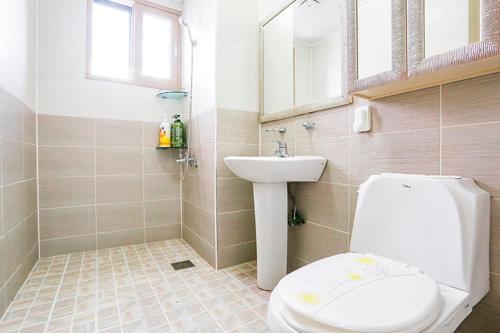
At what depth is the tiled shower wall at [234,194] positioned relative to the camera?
1.75 m

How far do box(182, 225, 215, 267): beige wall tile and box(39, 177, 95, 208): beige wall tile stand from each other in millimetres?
798

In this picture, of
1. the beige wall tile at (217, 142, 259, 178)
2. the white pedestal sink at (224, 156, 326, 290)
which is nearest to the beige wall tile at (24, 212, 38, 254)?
the beige wall tile at (217, 142, 259, 178)

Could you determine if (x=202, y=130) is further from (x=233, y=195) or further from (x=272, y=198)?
(x=272, y=198)

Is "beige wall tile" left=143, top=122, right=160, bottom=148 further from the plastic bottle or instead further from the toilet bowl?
the toilet bowl

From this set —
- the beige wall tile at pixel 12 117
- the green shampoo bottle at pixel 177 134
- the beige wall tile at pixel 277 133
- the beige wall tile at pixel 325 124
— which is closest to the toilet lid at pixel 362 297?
the beige wall tile at pixel 325 124

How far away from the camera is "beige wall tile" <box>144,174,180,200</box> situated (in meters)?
2.28

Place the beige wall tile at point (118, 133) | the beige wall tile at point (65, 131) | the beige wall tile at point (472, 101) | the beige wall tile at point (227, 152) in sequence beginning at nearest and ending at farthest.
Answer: the beige wall tile at point (472, 101) < the beige wall tile at point (227, 152) < the beige wall tile at point (65, 131) < the beige wall tile at point (118, 133)

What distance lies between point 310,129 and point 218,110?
0.62 meters

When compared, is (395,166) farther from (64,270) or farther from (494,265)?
(64,270)

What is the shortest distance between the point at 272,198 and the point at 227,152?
51 cm

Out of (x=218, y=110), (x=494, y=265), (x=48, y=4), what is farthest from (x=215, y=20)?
(x=494, y=265)

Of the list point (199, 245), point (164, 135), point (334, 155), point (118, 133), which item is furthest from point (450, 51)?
point (118, 133)

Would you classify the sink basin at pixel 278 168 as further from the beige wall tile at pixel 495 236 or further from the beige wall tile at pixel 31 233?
the beige wall tile at pixel 31 233

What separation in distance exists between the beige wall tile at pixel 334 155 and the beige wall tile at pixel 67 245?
1.85 meters
